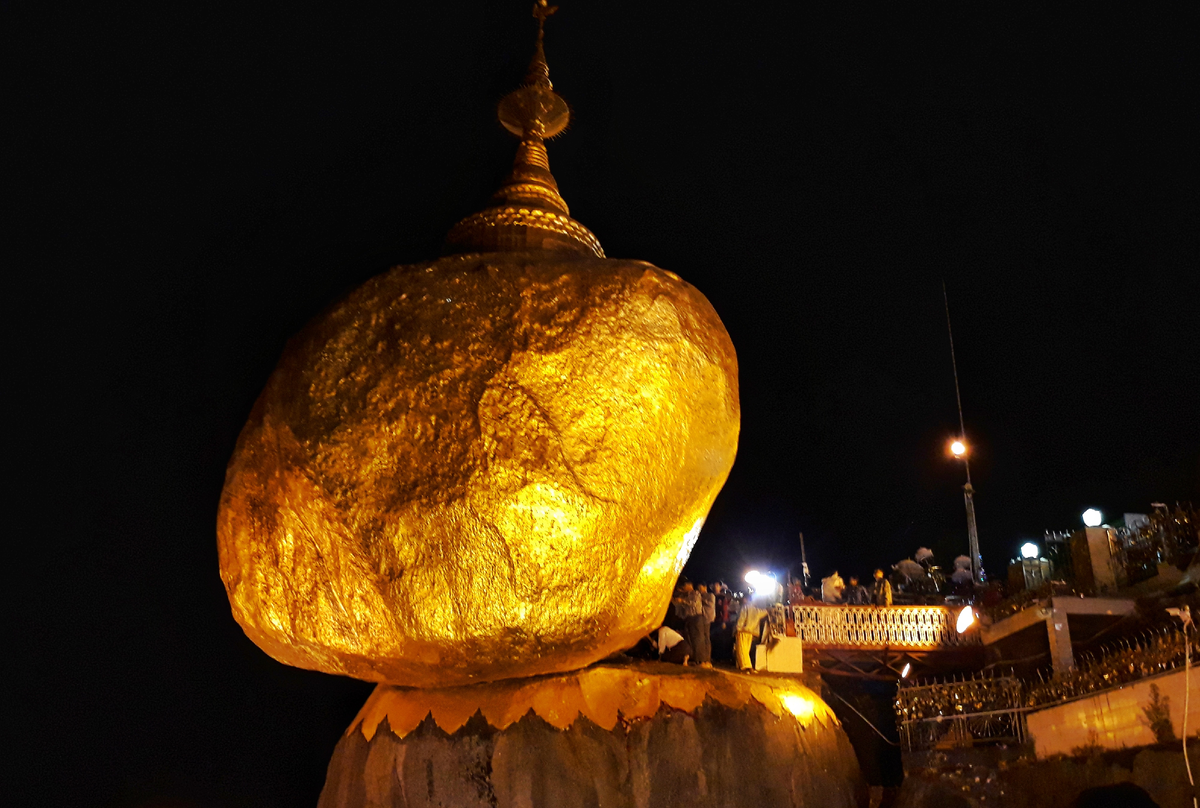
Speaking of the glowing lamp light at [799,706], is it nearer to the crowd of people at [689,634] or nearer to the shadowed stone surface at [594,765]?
the shadowed stone surface at [594,765]

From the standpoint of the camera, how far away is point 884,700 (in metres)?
13.7

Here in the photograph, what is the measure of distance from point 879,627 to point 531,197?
29.7ft

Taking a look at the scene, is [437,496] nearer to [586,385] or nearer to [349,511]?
[349,511]

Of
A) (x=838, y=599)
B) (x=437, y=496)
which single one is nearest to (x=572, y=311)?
(x=437, y=496)

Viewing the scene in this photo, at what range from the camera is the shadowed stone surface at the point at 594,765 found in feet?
19.3

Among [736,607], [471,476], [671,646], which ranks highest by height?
[471,476]

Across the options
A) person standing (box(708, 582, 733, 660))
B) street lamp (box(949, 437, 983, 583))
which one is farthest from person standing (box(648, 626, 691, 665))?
street lamp (box(949, 437, 983, 583))

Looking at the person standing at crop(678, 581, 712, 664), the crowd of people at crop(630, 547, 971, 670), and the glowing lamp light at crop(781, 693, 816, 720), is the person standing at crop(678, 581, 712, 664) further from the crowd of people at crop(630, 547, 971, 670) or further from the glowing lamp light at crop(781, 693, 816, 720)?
the glowing lamp light at crop(781, 693, 816, 720)

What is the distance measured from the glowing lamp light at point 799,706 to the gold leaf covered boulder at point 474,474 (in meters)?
1.54

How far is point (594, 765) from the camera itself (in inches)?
234

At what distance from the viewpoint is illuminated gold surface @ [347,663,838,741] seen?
20.3 feet

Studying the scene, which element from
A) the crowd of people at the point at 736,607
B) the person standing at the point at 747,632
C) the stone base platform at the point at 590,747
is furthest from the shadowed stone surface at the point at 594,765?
Answer: the person standing at the point at 747,632

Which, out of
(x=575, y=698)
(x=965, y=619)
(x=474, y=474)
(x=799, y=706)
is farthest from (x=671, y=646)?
(x=965, y=619)

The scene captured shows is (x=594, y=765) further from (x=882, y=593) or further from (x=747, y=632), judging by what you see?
(x=882, y=593)
